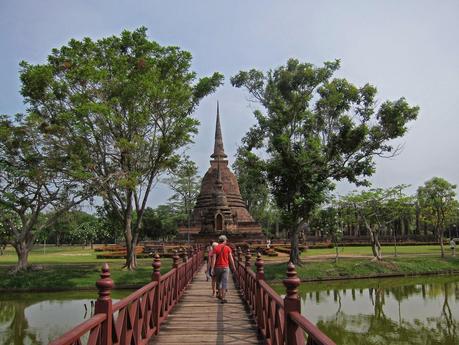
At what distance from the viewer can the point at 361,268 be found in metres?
27.1

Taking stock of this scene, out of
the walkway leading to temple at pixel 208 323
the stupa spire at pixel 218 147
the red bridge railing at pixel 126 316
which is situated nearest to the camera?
the red bridge railing at pixel 126 316

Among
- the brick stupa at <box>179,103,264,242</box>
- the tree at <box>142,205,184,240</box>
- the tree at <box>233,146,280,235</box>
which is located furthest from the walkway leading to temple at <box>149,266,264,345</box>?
the tree at <box>142,205,184,240</box>

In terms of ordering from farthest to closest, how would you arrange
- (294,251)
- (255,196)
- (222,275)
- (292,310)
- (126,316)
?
(255,196) → (294,251) → (222,275) → (126,316) → (292,310)

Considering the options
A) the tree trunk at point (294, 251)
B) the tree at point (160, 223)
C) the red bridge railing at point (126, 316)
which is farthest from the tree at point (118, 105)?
the tree at point (160, 223)

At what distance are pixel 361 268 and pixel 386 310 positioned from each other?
381 inches

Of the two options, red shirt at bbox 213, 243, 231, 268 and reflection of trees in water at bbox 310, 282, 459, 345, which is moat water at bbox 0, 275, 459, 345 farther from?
red shirt at bbox 213, 243, 231, 268

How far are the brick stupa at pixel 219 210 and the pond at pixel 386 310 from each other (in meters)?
16.6

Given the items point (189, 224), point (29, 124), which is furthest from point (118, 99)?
point (189, 224)

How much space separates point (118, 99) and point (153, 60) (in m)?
3.30

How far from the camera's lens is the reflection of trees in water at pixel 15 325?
531 inches

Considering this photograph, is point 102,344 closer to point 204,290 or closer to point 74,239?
point 204,290

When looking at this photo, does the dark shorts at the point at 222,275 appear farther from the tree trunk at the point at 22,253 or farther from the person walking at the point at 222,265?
the tree trunk at the point at 22,253

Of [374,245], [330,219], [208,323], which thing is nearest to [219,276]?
[208,323]

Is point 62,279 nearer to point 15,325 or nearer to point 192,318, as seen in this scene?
point 15,325
